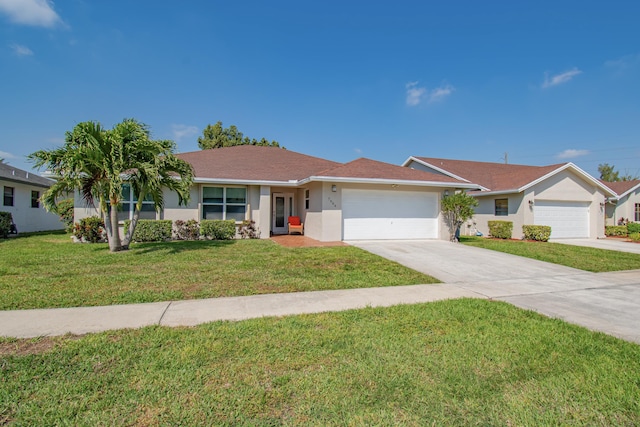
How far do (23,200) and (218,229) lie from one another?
14366 millimetres

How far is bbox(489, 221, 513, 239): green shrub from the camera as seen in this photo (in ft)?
57.4

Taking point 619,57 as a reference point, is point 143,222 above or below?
below

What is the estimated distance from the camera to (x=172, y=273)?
7.39m

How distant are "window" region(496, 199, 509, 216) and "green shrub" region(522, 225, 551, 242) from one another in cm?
194

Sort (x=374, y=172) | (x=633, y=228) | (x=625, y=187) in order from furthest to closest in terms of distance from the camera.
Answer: (x=625, y=187) < (x=633, y=228) < (x=374, y=172)

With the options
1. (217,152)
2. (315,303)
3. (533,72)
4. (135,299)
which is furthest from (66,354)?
(533,72)

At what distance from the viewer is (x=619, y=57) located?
1653cm

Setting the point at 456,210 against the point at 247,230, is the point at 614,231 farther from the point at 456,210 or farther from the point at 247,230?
the point at 247,230

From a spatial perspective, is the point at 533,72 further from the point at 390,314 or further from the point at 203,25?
the point at 390,314

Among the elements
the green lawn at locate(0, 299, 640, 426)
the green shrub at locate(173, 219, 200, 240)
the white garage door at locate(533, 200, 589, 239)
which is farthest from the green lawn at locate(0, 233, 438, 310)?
the white garage door at locate(533, 200, 589, 239)

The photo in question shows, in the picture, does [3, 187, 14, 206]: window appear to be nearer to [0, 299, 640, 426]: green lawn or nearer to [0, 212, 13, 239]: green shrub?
[0, 212, 13, 239]: green shrub

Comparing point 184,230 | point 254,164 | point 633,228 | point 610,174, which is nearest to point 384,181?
point 254,164

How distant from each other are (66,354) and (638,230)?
29.9 m

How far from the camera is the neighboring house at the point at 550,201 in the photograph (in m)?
17.5
